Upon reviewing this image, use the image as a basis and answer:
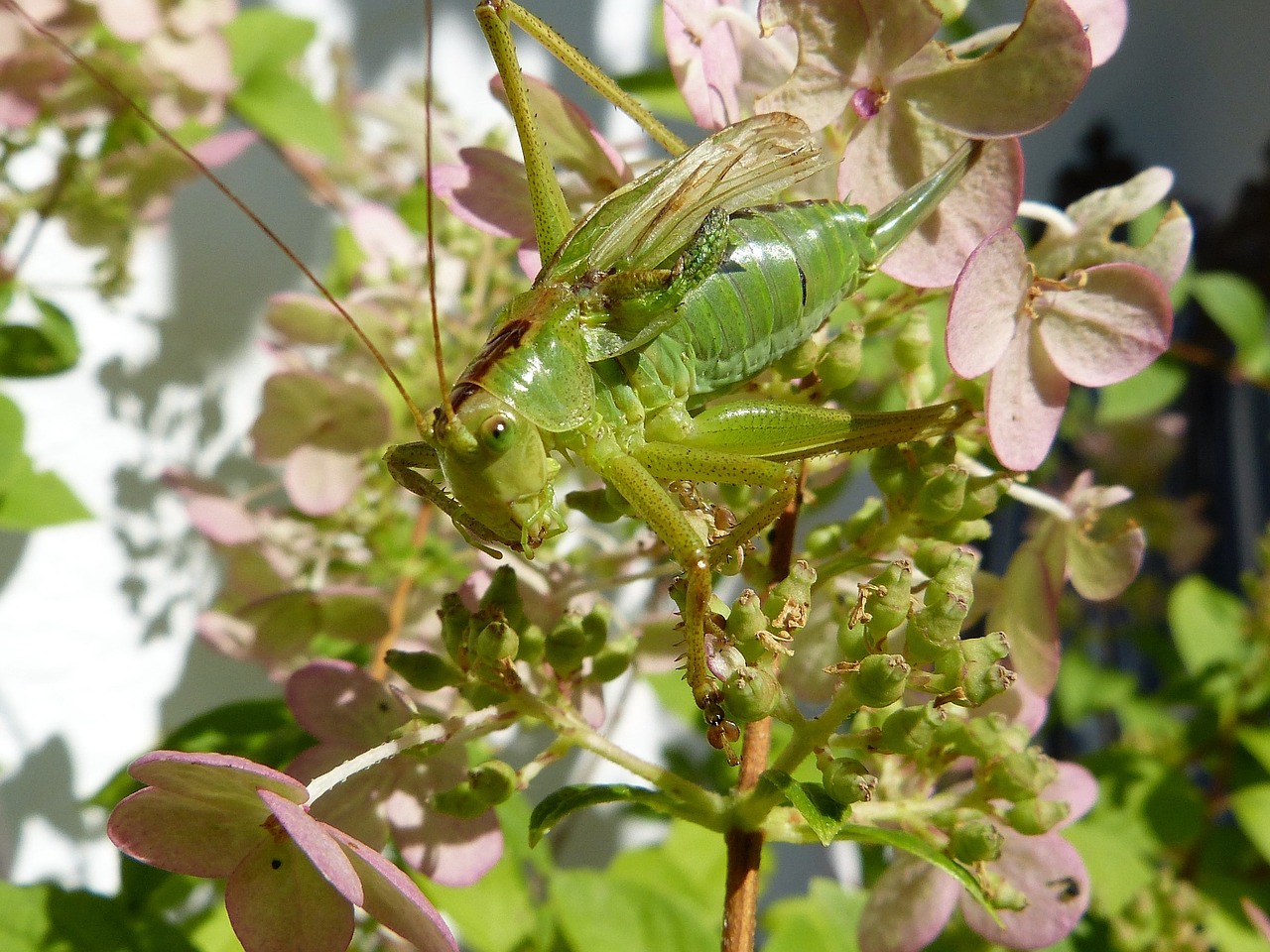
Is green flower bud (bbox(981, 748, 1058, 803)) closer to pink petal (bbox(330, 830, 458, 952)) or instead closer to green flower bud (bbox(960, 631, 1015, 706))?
green flower bud (bbox(960, 631, 1015, 706))

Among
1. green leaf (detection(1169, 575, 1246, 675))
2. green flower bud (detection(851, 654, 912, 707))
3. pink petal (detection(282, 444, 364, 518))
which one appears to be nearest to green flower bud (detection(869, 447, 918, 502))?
green flower bud (detection(851, 654, 912, 707))

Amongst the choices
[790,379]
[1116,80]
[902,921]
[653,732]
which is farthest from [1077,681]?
[1116,80]

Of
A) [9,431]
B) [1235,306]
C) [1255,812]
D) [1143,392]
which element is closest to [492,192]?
[9,431]

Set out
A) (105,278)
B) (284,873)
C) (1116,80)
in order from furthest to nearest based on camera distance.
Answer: (1116,80)
(105,278)
(284,873)

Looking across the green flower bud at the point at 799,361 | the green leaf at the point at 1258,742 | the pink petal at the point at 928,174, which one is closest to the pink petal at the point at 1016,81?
the pink petal at the point at 928,174

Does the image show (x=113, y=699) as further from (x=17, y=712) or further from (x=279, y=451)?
(x=279, y=451)
